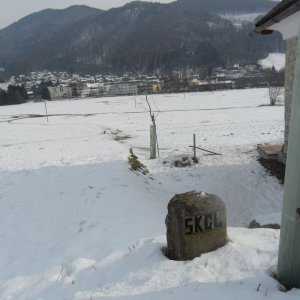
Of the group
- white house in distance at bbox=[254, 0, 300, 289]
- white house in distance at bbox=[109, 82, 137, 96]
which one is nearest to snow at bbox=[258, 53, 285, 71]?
white house in distance at bbox=[109, 82, 137, 96]

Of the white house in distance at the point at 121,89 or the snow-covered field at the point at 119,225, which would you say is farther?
the white house in distance at the point at 121,89

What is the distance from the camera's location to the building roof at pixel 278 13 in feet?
25.2

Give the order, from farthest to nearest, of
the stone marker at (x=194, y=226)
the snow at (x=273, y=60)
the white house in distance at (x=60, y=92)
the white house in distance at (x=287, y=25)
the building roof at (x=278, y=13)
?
the snow at (x=273, y=60) < the white house in distance at (x=60, y=92) < the white house in distance at (x=287, y=25) < the building roof at (x=278, y=13) < the stone marker at (x=194, y=226)

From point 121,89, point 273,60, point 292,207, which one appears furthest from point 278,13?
point 273,60

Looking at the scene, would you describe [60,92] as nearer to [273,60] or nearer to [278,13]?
[278,13]

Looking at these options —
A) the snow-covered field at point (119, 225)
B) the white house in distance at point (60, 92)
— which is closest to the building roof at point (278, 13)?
the snow-covered field at point (119, 225)

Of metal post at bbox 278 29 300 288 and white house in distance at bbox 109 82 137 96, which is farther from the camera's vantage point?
white house in distance at bbox 109 82 137 96

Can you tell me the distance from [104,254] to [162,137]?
14.7 meters

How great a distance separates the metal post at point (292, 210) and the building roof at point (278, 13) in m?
5.21

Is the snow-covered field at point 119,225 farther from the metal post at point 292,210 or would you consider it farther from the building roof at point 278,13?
the building roof at point 278,13

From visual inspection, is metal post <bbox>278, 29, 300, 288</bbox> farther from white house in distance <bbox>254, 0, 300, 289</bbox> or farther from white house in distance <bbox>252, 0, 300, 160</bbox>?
white house in distance <bbox>252, 0, 300, 160</bbox>

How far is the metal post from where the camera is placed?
3.12 meters

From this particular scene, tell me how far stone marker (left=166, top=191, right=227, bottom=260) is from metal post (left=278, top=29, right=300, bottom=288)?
970 millimetres

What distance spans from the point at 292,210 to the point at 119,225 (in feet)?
12.6
